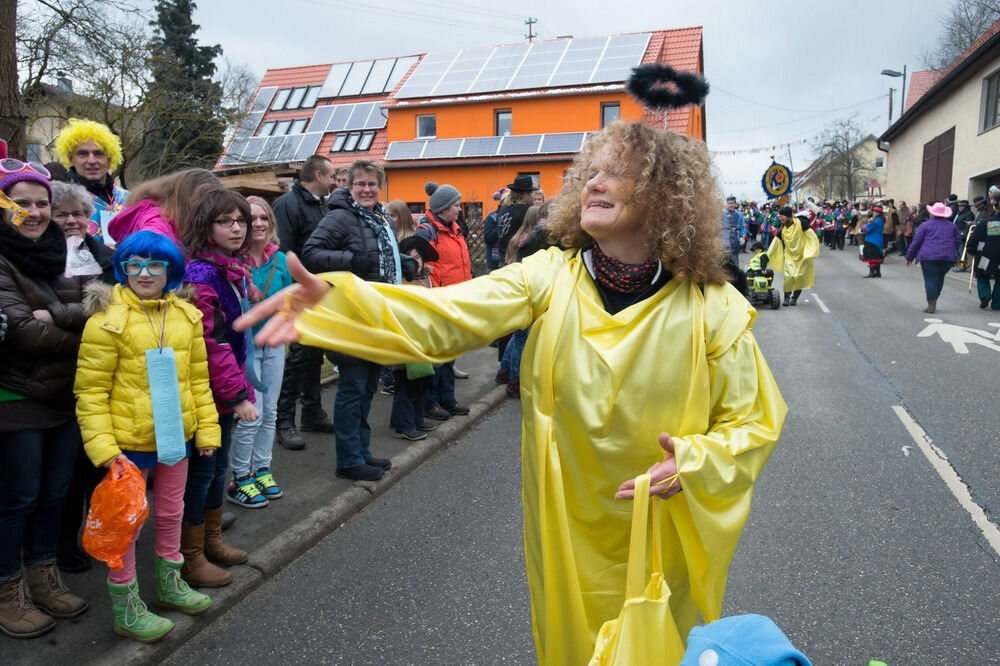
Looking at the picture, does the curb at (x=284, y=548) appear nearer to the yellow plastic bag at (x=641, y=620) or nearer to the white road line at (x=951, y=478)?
the yellow plastic bag at (x=641, y=620)

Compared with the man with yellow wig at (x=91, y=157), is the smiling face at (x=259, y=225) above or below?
below

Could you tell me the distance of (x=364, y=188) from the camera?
5.08m

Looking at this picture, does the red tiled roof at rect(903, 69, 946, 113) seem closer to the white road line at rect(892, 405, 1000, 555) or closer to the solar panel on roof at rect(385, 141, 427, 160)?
the solar panel on roof at rect(385, 141, 427, 160)

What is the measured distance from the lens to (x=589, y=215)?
201cm

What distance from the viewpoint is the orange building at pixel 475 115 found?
26.8m

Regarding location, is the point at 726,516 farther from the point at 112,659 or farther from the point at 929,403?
the point at 929,403

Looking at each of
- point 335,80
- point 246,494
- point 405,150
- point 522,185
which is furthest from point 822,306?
point 335,80

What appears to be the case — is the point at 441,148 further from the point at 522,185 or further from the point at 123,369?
the point at 123,369

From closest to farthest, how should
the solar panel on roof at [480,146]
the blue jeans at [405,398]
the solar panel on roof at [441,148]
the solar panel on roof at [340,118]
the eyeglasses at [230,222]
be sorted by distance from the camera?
the eyeglasses at [230,222] → the blue jeans at [405,398] → the solar panel on roof at [480,146] → the solar panel on roof at [441,148] → the solar panel on roof at [340,118]

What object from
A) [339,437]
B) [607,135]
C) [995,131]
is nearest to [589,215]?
[607,135]

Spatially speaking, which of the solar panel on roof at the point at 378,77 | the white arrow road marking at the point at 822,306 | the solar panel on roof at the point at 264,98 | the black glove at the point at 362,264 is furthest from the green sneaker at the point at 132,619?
the solar panel on roof at the point at 264,98

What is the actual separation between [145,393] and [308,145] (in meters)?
28.4

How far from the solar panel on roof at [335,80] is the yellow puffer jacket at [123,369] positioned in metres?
32.9

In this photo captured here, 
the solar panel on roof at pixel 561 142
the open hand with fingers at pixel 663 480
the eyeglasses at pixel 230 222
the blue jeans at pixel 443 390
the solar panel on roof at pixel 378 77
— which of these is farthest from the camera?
the solar panel on roof at pixel 378 77
